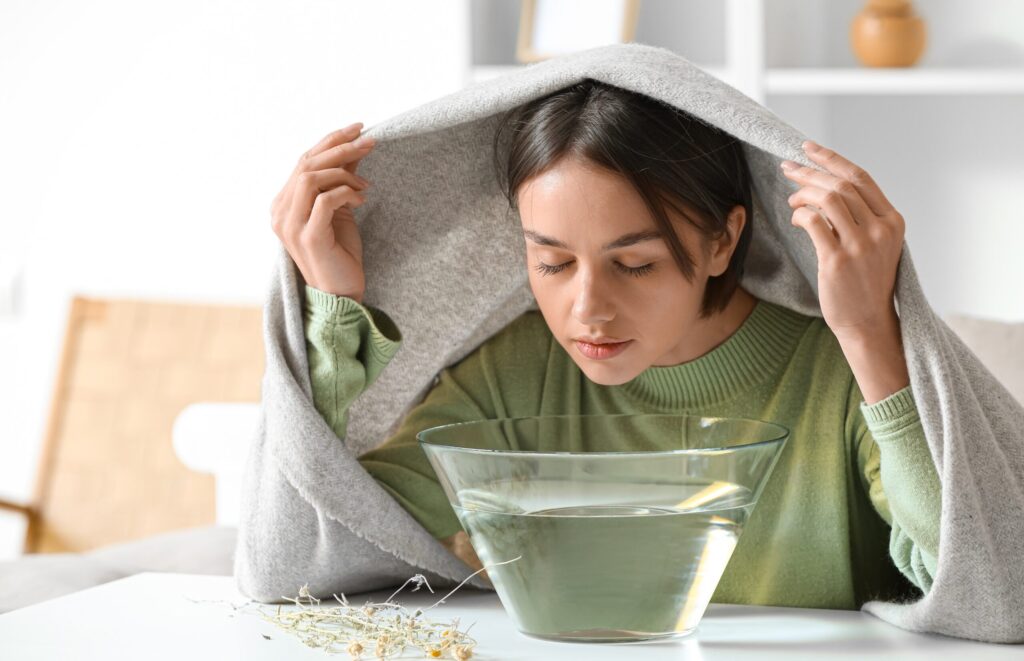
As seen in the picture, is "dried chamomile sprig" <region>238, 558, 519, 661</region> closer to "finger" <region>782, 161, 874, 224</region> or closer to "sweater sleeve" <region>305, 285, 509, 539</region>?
"sweater sleeve" <region>305, 285, 509, 539</region>

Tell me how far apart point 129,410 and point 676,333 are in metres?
1.80

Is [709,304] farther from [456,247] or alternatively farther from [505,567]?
[505,567]

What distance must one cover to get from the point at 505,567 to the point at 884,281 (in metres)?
0.36

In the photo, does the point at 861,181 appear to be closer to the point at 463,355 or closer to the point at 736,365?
the point at 736,365

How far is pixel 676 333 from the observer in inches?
46.4

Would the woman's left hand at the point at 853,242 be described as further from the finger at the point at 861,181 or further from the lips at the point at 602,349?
the lips at the point at 602,349

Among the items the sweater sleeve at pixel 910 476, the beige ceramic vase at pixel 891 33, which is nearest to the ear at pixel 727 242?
the sweater sleeve at pixel 910 476

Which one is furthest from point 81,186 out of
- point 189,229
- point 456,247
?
point 456,247

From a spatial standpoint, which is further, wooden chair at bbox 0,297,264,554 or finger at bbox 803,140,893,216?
wooden chair at bbox 0,297,264,554

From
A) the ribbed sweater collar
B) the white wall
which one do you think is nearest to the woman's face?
the ribbed sweater collar

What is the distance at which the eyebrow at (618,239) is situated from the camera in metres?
1.10

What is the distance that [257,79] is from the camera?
2.66m

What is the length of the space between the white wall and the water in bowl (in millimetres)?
1683

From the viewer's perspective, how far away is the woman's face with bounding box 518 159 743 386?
110cm
